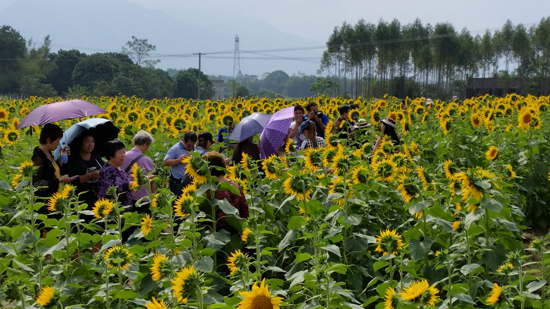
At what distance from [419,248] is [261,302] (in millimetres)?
1683

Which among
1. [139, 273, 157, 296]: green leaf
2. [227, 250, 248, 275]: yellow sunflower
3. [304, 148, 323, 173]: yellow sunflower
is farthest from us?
[304, 148, 323, 173]: yellow sunflower

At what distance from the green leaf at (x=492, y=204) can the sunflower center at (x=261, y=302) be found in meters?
1.72

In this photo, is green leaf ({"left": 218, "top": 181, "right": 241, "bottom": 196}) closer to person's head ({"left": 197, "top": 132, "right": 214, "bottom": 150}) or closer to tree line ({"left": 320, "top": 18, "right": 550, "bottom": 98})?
person's head ({"left": 197, "top": 132, "right": 214, "bottom": 150})

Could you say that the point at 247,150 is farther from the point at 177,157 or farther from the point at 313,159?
the point at 313,159

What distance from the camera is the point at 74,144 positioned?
5.61 meters

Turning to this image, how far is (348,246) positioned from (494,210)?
0.99 metres

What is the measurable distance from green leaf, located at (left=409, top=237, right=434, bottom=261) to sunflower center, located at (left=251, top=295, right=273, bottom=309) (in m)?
1.57

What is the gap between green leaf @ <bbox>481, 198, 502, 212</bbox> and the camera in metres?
3.40

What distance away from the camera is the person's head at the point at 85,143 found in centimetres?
555

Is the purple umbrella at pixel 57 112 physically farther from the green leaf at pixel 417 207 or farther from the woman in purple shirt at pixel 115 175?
the green leaf at pixel 417 207

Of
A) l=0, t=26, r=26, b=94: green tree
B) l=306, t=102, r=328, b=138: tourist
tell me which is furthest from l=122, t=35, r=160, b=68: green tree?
l=306, t=102, r=328, b=138: tourist

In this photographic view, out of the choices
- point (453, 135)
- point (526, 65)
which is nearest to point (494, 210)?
point (453, 135)

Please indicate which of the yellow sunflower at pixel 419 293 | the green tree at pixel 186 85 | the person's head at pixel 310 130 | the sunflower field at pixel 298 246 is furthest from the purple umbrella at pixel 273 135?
the green tree at pixel 186 85

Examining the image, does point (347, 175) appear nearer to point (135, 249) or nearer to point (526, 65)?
point (135, 249)
